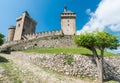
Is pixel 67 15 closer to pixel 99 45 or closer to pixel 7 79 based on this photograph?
pixel 99 45

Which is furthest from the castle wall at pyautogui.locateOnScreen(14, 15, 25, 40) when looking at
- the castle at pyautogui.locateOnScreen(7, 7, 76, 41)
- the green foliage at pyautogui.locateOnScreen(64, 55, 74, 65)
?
the green foliage at pyautogui.locateOnScreen(64, 55, 74, 65)

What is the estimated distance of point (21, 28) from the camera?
67.8 meters

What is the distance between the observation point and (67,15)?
65.8 m

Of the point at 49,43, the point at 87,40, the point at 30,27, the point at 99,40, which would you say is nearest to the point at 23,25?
the point at 30,27

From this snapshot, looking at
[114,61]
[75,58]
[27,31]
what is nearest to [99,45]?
[75,58]

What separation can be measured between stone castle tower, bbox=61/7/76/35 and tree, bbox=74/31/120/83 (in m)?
33.1

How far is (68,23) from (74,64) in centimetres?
3685

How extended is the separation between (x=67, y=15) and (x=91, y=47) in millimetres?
38370

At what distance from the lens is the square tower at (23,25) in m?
67.1

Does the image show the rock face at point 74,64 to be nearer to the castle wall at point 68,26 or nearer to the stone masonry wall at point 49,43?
the stone masonry wall at point 49,43

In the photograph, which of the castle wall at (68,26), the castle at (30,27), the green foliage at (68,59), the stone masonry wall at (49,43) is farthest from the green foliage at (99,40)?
the castle wall at (68,26)

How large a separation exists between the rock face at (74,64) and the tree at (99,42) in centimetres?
214

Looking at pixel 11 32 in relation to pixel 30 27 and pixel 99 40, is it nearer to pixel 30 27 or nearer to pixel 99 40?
pixel 30 27

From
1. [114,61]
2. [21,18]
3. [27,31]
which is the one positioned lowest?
[114,61]
